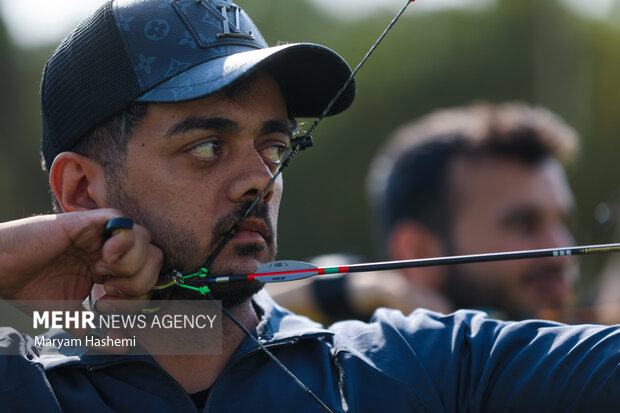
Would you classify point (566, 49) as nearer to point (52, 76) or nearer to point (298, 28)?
point (298, 28)

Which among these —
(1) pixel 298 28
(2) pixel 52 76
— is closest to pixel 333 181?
(1) pixel 298 28

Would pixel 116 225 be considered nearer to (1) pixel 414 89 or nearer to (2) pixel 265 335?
(2) pixel 265 335

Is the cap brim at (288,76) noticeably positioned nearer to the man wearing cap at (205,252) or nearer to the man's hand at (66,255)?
the man wearing cap at (205,252)

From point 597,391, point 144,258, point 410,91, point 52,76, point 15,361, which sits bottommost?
point 597,391

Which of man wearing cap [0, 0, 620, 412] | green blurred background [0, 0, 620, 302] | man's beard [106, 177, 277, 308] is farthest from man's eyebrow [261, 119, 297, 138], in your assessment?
green blurred background [0, 0, 620, 302]

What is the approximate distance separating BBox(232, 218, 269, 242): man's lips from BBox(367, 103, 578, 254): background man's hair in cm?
230

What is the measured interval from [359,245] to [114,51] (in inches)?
590

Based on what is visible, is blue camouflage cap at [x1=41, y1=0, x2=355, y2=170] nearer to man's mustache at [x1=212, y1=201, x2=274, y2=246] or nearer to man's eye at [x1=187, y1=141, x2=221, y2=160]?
man's eye at [x1=187, y1=141, x2=221, y2=160]

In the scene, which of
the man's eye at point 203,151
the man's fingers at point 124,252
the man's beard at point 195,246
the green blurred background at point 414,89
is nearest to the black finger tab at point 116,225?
the man's fingers at point 124,252

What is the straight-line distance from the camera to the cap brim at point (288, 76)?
2361 millimetres

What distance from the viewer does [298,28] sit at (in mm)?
16172

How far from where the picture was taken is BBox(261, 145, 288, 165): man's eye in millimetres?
2582

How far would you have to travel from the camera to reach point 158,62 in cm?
246

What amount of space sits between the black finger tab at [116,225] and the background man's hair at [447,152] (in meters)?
2.66
